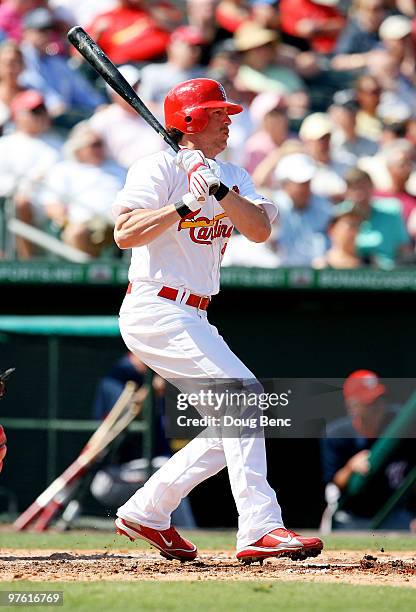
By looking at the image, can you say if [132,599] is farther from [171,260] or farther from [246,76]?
[246,76]

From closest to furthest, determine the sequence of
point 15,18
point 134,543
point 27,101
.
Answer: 1. point 134,543
2. point 27,101
3. point 15,18

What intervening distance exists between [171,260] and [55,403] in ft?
12.5

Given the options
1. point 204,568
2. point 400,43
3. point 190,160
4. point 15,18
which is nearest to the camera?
point 190,160

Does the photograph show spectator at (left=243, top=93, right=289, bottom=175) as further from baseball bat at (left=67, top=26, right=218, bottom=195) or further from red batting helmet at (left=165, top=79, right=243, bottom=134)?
red batting helmet at (left=165, top=79, right=243, bottom=134)

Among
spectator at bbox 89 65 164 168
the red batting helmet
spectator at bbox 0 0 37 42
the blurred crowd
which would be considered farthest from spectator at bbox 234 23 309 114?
the red batting helmet

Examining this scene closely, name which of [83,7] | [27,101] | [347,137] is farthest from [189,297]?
[83,7]

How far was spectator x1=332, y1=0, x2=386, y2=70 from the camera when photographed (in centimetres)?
1197

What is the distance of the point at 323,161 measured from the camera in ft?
33.0

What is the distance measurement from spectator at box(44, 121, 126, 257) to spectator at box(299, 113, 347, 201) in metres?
1.58

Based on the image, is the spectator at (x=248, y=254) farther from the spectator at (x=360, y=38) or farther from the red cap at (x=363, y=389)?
the spectator at (x=360, y=38)

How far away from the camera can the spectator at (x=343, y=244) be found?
897 centimetres

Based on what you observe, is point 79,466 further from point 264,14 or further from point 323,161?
point 264,14

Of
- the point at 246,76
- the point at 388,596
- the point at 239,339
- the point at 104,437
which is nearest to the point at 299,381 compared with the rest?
the point at 239,339

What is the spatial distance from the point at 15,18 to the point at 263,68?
7.44 feet
